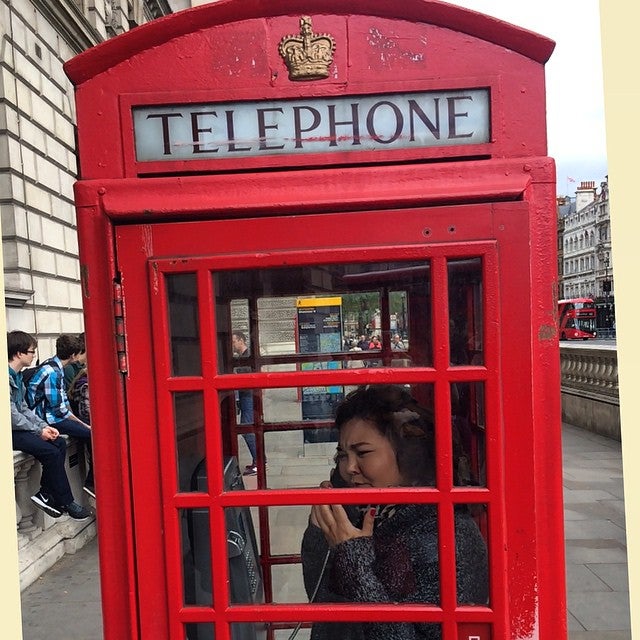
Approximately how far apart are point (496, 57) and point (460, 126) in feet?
0.67

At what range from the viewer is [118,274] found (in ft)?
4.90

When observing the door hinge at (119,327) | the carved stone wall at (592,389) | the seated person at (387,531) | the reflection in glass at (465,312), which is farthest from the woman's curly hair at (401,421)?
the carved stone wall at (592,389)

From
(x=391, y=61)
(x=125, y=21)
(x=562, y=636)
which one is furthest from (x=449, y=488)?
(x=125, y=21)

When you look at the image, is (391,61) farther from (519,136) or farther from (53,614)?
(53,614)

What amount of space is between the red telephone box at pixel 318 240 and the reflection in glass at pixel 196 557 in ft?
0.22

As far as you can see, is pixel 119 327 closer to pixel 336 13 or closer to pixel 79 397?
pixel 336 13

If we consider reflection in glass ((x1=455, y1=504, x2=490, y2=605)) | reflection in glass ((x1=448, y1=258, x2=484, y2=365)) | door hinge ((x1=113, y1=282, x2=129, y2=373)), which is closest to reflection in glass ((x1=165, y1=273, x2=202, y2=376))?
door hinge ((x1=113, y1=282, x2=129, y2=373))

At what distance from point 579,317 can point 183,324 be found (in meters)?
32.4

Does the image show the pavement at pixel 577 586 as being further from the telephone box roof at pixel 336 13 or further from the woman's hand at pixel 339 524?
the telephone box roof at pixel 336 13

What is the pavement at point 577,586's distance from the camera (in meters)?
3.53

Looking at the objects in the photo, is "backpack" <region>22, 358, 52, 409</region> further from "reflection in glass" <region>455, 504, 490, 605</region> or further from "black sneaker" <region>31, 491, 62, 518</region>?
"reflection in glass" <region>455, 504, 490, 605</region>

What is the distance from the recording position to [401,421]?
5.81 ft

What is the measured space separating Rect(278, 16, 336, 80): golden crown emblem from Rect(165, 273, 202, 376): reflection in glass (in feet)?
2.04

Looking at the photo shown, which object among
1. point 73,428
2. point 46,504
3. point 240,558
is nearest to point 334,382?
point 240,558
